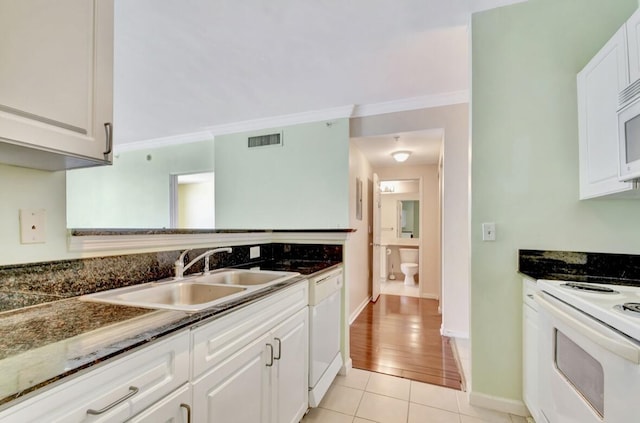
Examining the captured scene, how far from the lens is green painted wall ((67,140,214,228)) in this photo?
437 cm

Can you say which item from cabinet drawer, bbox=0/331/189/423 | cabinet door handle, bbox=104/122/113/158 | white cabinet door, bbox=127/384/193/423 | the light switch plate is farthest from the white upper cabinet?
white cabinet door, bbox=127/384/193/423

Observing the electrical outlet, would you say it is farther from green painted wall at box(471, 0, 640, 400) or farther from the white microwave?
the white microwave

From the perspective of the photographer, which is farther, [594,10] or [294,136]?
[294,136]

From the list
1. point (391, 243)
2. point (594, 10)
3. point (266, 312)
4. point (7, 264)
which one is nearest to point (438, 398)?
point (266, 312)

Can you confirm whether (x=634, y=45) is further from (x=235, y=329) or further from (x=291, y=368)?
A: (x=291, y=368)

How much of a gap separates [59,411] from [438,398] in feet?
7.24

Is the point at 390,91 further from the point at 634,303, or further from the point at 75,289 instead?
the point at 75,289

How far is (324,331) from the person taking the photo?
2018 mm

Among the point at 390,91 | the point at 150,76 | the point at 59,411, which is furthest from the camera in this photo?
the point at 390,91

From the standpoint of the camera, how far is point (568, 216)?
1784mm

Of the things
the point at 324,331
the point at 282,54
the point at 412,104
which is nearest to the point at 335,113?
the point at 412,104

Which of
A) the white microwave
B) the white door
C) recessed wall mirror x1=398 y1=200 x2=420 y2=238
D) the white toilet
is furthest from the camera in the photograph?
recessed wall mirror x1=398 y1=200 x2=420 y2=238

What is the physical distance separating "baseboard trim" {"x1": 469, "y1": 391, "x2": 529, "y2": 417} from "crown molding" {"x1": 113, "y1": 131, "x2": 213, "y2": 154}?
4.11 metres

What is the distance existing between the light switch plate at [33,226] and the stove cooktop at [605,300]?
202cm
